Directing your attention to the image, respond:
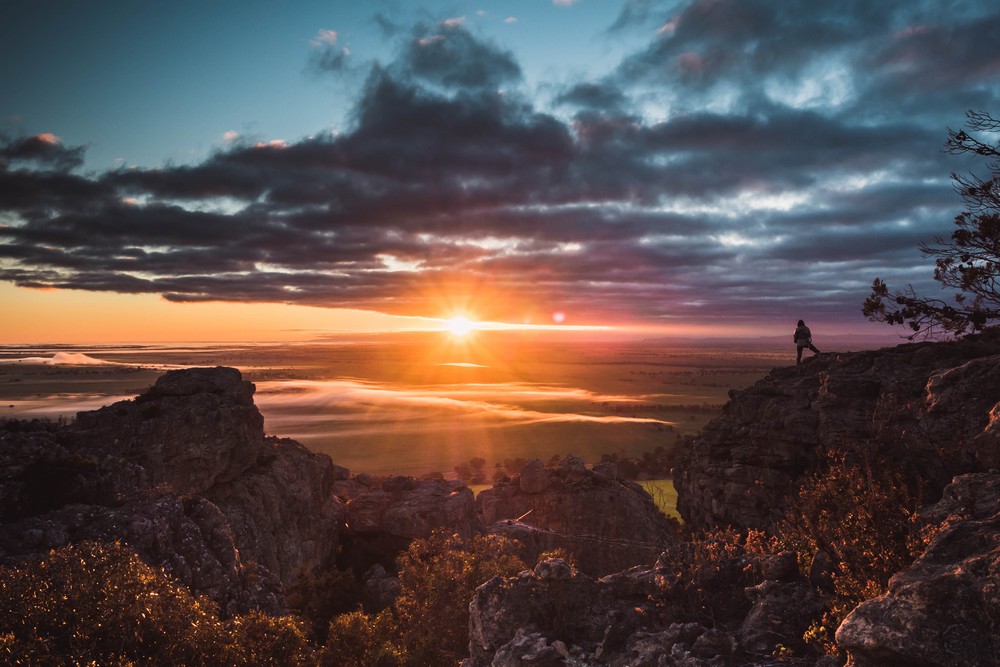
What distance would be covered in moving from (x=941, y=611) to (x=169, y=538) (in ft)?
58.5

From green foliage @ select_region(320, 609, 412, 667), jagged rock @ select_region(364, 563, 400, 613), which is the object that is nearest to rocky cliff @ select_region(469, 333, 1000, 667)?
green foliage @ select_region(320, 609, 412, 667)

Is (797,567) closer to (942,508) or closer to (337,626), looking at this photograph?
(942,508)

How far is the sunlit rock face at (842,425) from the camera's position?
46.7ft

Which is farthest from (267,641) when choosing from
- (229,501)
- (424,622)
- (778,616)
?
(229,501)

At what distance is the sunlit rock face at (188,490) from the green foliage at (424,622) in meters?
2.84

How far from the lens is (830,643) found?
8.41 metres

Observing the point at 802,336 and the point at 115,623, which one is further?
the point at 802,336

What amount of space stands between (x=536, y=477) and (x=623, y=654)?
35.8 m

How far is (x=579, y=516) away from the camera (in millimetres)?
42312

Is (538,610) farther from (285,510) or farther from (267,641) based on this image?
(285,510)

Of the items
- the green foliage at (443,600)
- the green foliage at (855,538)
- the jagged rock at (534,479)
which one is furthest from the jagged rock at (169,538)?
the jagged rock at (534,479)

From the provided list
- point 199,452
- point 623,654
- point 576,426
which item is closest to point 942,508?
point 623,654

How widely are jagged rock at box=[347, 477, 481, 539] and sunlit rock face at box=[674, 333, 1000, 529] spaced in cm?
2224

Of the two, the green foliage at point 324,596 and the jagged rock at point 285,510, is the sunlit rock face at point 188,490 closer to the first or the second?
the jagged rock at point 285,510
